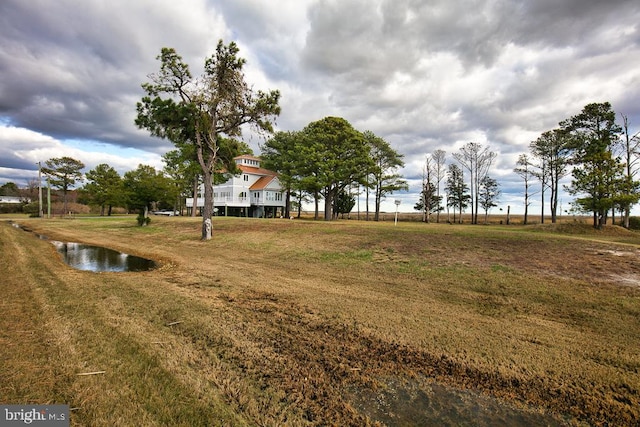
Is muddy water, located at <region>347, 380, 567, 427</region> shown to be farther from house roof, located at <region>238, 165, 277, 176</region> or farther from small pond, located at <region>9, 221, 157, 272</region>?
house roof, located at <region>238, 165, 277, 176</region>

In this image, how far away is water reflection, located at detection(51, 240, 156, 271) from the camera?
10266mm

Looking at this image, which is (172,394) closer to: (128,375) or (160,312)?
(128,375)

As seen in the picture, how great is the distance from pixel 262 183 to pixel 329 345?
41.2m

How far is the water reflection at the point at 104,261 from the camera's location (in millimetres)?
10266

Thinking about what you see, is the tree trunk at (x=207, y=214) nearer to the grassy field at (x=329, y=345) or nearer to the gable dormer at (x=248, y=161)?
the grassy field at (x=329, y=345)

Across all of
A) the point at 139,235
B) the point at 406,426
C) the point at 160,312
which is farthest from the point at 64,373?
the point at 139,235

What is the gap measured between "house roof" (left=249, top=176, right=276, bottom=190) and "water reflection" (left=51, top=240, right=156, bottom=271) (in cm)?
2914

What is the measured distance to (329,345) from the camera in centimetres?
434

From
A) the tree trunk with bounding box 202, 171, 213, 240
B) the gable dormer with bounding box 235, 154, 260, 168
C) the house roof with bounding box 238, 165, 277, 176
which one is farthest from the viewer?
the gable dormer with bounding box 235, 154, 260, 168

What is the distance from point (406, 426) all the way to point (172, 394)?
93.8 inches

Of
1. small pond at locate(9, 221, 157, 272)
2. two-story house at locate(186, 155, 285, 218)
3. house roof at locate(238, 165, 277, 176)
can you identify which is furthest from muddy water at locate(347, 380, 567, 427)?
house roof at locate(238, 165, 277, 176)

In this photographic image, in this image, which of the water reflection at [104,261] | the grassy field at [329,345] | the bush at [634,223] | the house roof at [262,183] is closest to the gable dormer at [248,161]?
the house roof at [262,183]

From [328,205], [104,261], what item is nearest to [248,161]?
[328,205]

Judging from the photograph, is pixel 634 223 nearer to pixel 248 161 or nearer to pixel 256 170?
pixel 256 170
